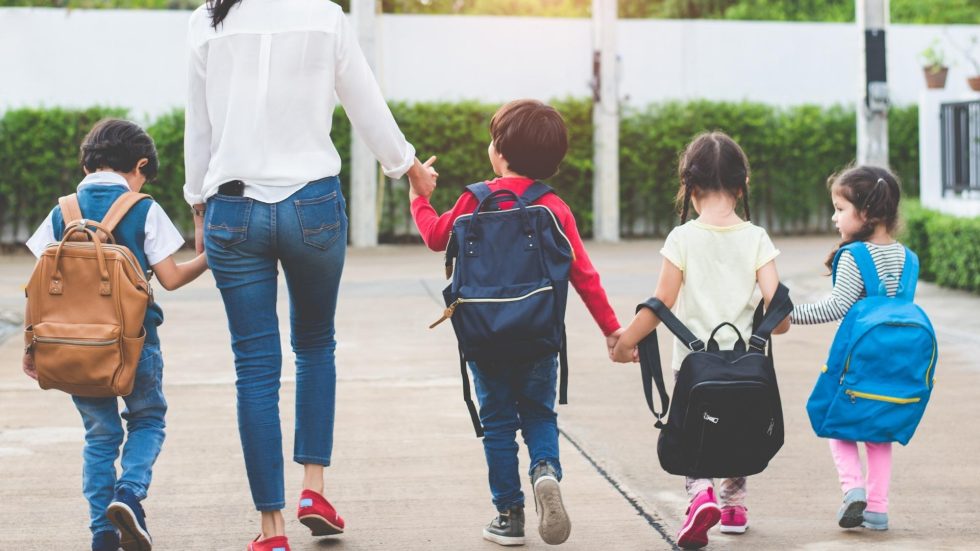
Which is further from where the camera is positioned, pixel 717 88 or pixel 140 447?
pixel 717 88

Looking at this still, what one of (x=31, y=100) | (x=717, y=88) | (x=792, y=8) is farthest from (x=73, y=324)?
(x=792, y=8)

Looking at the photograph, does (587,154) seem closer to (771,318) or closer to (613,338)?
(613,338)

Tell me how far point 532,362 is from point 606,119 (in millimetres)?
14269

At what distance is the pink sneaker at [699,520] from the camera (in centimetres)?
398

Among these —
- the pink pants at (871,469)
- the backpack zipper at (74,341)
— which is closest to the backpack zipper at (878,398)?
the pink pants at (871,469)

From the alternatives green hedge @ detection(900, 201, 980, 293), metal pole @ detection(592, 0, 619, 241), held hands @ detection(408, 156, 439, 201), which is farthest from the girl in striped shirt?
metal pole @ detection(592, 0, 619, 241)

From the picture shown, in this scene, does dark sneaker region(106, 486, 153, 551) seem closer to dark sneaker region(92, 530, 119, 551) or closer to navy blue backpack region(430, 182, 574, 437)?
dark sneaker region(92, 530, 119, 551)

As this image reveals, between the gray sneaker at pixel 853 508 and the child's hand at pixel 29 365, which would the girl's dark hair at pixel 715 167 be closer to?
the gray sneaker at pixel 853 508

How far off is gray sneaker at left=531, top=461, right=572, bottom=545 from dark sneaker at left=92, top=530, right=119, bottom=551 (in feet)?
4.23

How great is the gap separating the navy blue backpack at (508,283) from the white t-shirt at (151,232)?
2.93ft

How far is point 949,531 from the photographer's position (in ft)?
14.1

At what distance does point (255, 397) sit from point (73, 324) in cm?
59

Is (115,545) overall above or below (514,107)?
below

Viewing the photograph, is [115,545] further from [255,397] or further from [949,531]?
[949,531]
